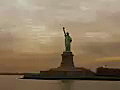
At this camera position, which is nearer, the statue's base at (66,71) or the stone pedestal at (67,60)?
the stone pedestal at (67,60)

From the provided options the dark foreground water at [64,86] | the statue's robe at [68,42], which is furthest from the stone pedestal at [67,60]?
the dark foreground water at [64,86]

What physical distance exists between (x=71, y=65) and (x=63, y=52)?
1.97 m

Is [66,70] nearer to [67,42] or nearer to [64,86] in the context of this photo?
[67,42]

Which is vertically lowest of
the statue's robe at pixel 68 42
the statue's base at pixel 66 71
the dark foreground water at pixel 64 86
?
the dark foreground water at pixel 64 86

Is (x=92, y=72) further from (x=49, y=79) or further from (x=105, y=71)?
(x=49, y=79)

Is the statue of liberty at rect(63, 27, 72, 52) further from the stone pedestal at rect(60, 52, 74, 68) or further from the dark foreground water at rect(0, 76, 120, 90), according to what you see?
the dark foreground water at rect(0, 76, 120, 90)

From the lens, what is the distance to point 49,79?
5809cm

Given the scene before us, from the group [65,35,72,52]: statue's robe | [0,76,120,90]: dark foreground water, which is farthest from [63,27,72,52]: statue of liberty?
[0,76,120,90]: dark foreground water

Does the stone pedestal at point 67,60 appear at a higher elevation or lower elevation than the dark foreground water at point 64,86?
higher

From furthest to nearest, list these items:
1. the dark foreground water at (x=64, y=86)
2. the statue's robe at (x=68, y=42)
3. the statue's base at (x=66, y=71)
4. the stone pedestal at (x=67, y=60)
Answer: the statue's robe at (x=68, y=42) < the statue's base at (x=66, y=71) < the stone pedestal at (x=67, y=60) < the dark foreground water at (x=64, y=86)

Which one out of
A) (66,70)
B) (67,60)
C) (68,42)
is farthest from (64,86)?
(68,42)

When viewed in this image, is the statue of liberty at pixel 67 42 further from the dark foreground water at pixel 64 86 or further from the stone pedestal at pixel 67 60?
the dark foreground water at pixel 64 86

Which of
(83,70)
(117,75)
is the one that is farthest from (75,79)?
(117,75)

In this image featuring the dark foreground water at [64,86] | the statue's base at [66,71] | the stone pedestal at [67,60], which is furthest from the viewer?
the statue's base at [66,71]
